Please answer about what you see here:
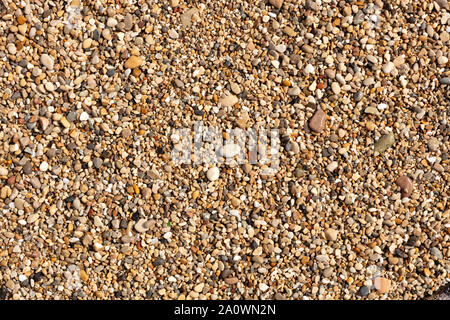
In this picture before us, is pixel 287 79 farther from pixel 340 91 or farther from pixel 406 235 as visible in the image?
pixel 406 235

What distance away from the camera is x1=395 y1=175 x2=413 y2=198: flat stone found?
258 cm

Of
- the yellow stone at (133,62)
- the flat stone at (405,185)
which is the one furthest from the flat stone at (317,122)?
the yellow stone at (133,62)

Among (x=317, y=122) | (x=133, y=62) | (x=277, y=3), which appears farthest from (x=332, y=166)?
(x=133, y=62)

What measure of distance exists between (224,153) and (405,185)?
0.83m

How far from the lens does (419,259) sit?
2582mm

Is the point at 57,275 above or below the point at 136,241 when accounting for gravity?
below

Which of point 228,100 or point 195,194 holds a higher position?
point 228,100

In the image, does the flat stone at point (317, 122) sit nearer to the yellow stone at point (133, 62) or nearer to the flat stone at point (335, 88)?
the flat stone at point (335, 88)

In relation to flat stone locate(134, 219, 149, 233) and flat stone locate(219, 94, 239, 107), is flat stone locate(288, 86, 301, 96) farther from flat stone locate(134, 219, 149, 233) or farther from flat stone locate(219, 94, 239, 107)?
flat stone locate(134, 219, 149, 233)

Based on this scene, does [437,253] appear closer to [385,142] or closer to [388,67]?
[385,142]

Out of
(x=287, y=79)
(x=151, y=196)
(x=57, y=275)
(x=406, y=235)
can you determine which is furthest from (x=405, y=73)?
(x=57, y=275)

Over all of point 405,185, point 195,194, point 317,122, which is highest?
point 317,122

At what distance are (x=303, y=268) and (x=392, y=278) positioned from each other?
1.32ft

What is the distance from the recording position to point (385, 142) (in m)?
2.60
